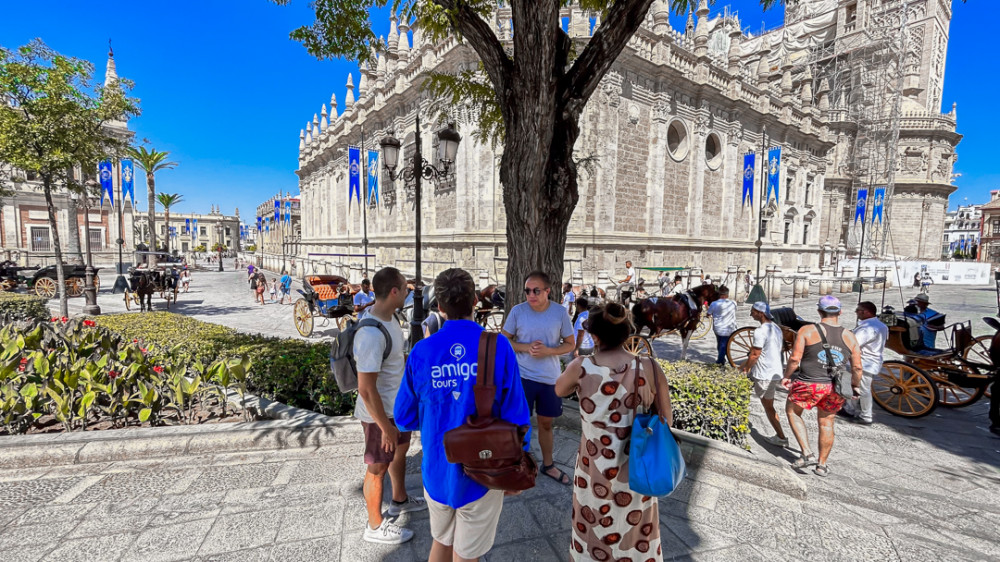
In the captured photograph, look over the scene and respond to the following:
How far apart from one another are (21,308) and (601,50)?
39.4 ft

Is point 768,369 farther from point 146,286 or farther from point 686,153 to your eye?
point 686,153

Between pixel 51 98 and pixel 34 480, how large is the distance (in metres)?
9.62

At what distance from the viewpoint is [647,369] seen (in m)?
2.18

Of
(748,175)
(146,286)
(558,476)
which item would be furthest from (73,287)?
(748,175)

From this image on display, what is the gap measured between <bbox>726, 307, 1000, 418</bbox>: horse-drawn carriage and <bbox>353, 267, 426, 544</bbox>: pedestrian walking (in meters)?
5.57

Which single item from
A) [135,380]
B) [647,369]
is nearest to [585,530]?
[647,369]

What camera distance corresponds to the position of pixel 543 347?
11.5ft

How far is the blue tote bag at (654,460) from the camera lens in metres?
1.97

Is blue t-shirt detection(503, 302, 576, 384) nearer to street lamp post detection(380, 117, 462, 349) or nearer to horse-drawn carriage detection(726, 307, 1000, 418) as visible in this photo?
street lamp post detection(380, 117, 462, 349)

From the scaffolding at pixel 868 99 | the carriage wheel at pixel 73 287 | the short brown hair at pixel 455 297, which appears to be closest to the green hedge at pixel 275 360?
the short brown hair at pixel 455 297

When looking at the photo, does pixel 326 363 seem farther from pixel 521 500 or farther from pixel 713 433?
pixel 713 433

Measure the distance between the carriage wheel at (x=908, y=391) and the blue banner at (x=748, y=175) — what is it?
20.6 meters

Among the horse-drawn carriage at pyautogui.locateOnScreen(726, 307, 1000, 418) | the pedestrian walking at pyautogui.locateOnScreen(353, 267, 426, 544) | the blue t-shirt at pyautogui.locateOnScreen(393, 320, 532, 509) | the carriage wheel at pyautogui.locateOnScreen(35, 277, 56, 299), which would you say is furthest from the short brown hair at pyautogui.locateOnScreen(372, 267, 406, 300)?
the carriage wheel at pyautogui.locateOnScreen(35, 277, 56, 299)

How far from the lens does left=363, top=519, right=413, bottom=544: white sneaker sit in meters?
2.78
